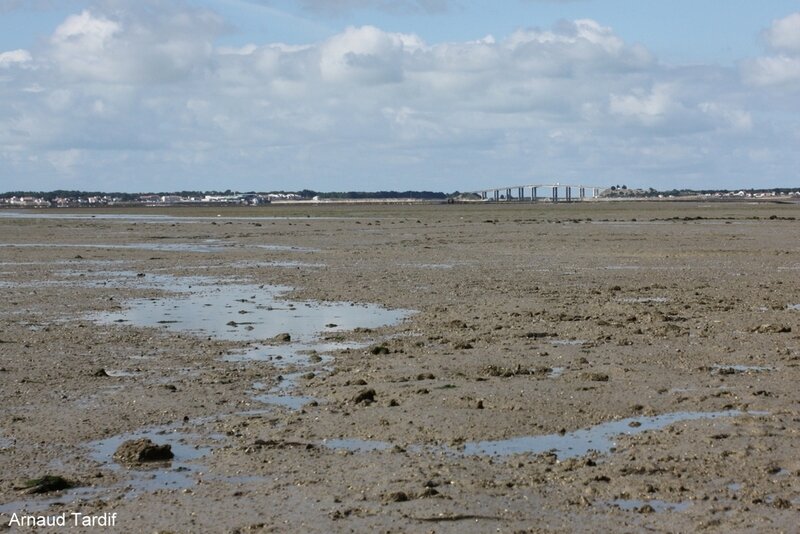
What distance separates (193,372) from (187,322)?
15.4ft

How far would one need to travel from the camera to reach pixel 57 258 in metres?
33.0

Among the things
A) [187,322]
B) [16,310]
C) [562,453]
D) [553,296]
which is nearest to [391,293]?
[553,296]

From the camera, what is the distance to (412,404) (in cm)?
1068

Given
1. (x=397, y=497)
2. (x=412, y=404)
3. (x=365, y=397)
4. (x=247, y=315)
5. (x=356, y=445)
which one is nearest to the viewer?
(x=397, y=497)

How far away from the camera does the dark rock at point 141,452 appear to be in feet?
28.6

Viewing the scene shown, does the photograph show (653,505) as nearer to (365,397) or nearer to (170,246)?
(365,397)

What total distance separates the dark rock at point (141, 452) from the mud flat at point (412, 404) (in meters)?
0.11

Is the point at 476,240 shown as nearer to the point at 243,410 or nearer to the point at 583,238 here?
the point at 583,238

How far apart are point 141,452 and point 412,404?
3011 mm

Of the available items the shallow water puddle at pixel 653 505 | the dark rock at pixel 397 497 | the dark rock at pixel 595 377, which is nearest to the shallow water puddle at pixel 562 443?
the shallow water puddle at pixel 653 505

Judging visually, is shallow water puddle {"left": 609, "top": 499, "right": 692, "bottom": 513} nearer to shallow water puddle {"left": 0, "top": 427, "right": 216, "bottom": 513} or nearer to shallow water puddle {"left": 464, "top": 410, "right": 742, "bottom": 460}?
shallow water puddle {"left": 464, "top": 410, "right": 742, "bottom": 460}

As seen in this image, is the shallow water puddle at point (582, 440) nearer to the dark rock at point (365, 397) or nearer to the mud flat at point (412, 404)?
the mud flat at point (412, 404)

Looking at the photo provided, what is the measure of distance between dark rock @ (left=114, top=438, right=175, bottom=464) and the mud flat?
4.2 inches

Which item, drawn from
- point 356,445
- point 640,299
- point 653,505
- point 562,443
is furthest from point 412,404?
point 640,299
